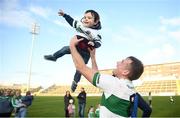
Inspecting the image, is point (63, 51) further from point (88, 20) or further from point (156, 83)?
point (156, 83)

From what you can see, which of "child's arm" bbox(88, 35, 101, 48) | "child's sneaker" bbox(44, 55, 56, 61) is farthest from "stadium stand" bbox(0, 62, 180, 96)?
"child's arm" bbox(88, 35, 101, 48)

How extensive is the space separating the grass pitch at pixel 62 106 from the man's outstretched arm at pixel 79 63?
553 inches

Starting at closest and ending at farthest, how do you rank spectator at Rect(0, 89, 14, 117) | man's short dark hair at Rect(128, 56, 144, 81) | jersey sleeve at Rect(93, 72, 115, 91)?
jersey sleeve at Rect(93, 72, 115, 91), man's short dark hair at Rect(128, 56, 144, 81), spectator at Rect(0, 89, 14, 117)

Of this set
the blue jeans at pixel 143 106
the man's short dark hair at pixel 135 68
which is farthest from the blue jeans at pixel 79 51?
the blue jeans at pixel 143 106

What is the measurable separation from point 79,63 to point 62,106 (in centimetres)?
1713

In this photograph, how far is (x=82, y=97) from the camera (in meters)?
12.5

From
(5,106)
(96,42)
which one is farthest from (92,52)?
(5,106)

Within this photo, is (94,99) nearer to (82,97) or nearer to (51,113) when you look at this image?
(51,113)

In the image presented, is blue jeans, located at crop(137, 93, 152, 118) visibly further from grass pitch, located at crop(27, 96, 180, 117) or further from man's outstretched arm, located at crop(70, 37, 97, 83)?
grass pitch, located at crop(27, 96, 180, 117)

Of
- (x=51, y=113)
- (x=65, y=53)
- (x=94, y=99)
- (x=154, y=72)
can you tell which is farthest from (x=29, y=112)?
(x=65, y=53)

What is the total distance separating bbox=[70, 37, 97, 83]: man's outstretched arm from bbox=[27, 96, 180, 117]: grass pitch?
14.0 m

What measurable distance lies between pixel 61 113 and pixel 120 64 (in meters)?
15.2

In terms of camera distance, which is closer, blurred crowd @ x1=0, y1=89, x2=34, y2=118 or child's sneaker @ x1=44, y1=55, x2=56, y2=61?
child's sneaker @ x1=44, y1=55, x2=56, y2=61

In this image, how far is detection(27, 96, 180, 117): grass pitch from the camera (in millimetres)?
18142
